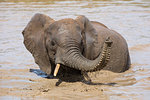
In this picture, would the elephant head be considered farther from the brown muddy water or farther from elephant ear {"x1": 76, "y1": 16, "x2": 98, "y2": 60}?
the brown muddy water

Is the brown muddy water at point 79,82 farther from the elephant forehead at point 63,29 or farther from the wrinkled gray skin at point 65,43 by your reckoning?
the elephant forehead at point 63,29

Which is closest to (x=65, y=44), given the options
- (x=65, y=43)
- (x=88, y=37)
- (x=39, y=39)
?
(x=65, y=43)

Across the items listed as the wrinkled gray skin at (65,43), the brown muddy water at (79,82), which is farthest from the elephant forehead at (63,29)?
the brown muddy water at (79,82)

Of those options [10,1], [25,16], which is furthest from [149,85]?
[10,1]

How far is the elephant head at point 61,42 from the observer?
7.06m

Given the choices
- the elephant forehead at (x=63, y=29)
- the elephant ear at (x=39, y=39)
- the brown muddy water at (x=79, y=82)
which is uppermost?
the elephant forehead at (x=63, y=29)

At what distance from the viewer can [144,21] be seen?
17.3 meters

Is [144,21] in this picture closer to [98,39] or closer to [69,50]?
[98,39]

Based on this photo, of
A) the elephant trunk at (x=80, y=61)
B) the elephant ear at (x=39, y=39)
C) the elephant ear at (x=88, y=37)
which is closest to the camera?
the elephant trunk at (x=80, y=61)

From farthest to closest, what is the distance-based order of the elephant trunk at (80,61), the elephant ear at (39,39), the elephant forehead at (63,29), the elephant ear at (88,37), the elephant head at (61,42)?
the elephant ear at (39,39), the elephant ear at (88,37), the elephant forehead at (63,29), the elephant head at (61,42), the elephant trunk at (80,61)

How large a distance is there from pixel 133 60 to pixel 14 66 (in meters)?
3.20

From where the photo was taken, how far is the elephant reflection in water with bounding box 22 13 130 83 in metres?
7.14

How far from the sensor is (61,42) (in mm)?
7305

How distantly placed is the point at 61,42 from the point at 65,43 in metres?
0.10
